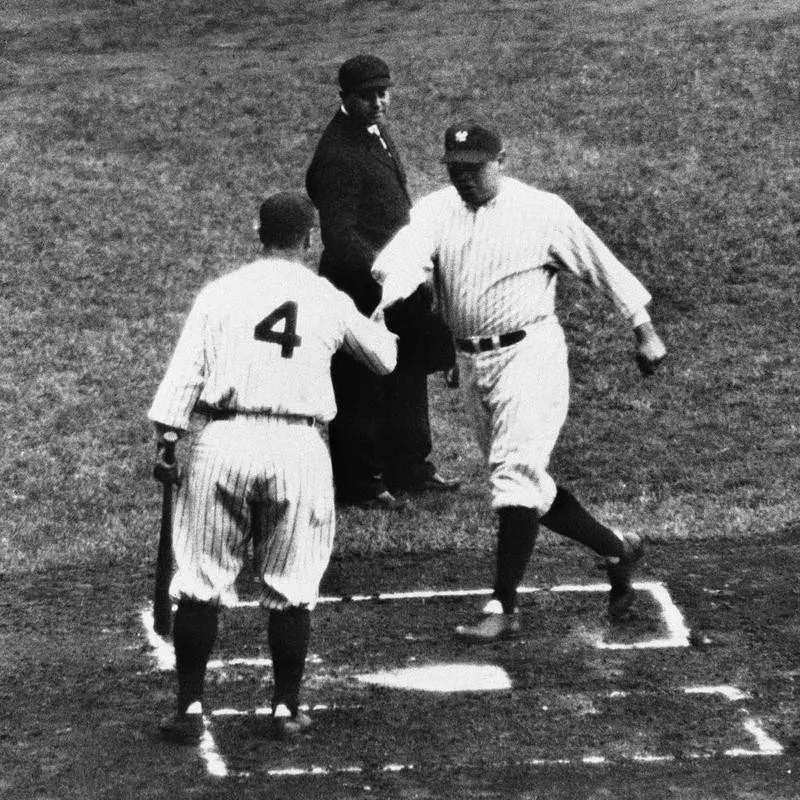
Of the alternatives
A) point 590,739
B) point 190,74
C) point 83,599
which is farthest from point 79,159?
point 590,739

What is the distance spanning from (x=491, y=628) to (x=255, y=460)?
152 cm

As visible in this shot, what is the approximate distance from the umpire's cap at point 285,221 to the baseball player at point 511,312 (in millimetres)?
1003

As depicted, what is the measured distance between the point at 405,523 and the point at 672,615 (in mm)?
2010

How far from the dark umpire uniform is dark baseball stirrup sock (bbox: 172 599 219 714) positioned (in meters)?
2.82

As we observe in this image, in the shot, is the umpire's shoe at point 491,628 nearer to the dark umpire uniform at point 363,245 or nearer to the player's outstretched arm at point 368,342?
the player's outstretched arm at point 368,342

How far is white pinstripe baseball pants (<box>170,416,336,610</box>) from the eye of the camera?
19.9 ft

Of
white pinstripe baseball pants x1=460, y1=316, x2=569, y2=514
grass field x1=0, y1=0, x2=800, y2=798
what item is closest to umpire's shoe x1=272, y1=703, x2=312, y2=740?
grass field x1=0, y1=0, x2=800, y2=798

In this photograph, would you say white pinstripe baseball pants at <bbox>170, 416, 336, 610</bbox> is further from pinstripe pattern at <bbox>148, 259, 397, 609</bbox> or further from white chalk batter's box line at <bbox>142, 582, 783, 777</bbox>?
white chalk batter's box line at <bbox>142, 582, 783, 777</bbox>

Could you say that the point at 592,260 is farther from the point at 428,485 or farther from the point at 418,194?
the point at 418,194

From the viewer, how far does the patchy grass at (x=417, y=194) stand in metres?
10.2

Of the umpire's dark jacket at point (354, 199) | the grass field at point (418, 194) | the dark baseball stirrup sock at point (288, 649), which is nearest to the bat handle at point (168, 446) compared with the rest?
the dark baseball stirrup sock at point (288, 649)

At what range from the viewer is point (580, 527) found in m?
7.43

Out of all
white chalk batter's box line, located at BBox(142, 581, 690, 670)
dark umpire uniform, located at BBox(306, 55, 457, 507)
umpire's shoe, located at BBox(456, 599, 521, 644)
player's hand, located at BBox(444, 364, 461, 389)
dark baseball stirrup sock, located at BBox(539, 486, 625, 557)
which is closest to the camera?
white chalk batter's box line, located at BBox(142, 581, 690, 670)

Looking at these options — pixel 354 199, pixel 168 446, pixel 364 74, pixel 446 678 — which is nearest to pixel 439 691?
pixel 446 678
